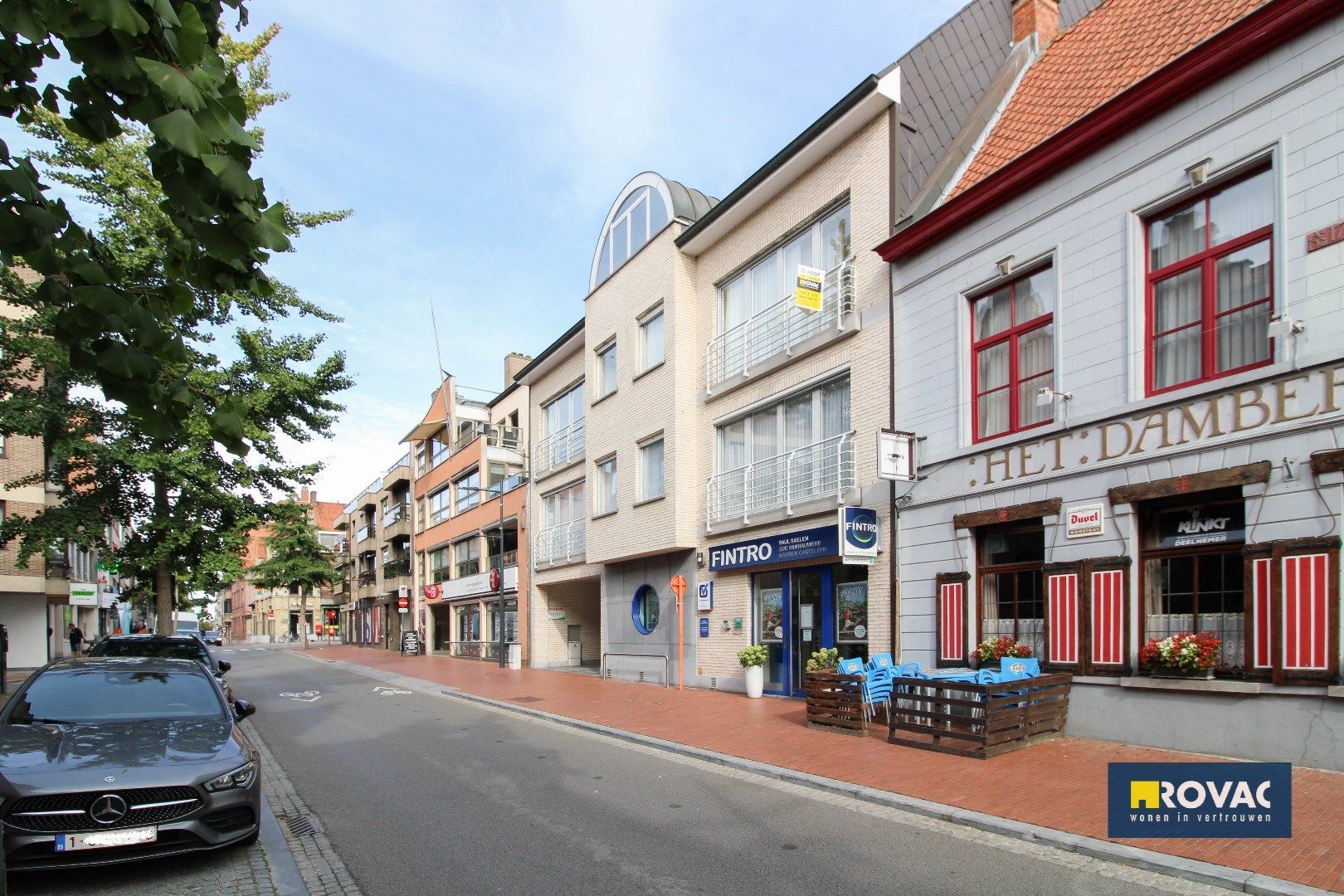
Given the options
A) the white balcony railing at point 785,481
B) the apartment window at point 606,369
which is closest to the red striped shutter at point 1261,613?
the white balcony railing at point 785,481

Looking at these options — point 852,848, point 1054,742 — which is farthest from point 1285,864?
point 1054,742

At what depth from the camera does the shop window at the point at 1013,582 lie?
11.2 m

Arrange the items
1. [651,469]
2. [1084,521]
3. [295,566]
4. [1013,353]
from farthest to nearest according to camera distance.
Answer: [295,566]
[651,469]
[1013,353]
[1084,521]

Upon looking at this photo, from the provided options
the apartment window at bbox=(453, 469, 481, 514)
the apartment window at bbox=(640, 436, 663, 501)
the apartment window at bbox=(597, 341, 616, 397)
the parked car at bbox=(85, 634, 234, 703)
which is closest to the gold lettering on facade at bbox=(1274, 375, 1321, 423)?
the apartment window at bbox=(640, 436, 663, 501)

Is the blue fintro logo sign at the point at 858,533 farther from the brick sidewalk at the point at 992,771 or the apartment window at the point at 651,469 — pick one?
the apartment window at the point at 651,469

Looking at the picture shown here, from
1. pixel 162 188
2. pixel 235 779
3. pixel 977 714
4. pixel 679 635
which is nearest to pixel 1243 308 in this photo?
→ pixel 977 714

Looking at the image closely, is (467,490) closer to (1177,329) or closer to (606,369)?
(606,369)

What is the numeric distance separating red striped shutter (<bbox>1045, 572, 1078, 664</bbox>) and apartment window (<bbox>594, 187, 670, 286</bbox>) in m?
12.8

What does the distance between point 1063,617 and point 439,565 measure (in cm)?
3505

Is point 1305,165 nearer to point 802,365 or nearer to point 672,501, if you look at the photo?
point 802,365

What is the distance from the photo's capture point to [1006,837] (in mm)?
6766

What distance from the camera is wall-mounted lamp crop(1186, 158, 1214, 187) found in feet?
31.2

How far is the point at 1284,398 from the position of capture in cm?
848

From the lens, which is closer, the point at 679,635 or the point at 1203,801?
the point at 1203,801
